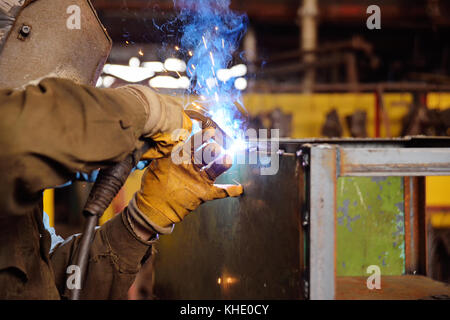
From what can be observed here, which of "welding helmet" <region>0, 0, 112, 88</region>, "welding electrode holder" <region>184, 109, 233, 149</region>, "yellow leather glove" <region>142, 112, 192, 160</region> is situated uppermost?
"welding helmet" <region>0, 0, 112, 88</region>

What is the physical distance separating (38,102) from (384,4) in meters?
8.23

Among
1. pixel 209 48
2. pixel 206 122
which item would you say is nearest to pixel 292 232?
pixel 206 122

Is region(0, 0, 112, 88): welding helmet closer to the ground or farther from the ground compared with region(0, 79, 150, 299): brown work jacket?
farther from the ground

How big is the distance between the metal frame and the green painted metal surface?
0.90m

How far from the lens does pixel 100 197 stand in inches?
43.8

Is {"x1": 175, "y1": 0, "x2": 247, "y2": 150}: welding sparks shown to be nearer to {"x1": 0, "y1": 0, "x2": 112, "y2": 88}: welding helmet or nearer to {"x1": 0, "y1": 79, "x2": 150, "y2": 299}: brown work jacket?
{"x1": 0, "y1": 0, "x2": 112, "y2": 88}: welding helmet

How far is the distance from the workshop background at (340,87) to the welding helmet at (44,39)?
1.69ft

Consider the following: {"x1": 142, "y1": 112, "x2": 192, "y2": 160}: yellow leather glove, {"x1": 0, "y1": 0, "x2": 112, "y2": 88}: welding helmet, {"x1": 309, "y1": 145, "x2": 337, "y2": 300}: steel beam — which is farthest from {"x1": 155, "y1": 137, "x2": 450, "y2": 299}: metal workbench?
{"x1": 0, "y1": 0, "x2": 112, "y2": 88}: welding helmet

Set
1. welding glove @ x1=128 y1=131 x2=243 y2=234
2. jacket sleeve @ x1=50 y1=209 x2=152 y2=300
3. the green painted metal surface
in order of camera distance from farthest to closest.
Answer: the green painted metal surface
jacket sleeve @ x1=50 y1=209 x2=152 y2=300
welding glove @ x1=128 y1=131 x2=243 y2=234

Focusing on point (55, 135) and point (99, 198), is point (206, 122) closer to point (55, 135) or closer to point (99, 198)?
point (99, 198)

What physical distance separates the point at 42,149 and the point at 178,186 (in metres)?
0.54

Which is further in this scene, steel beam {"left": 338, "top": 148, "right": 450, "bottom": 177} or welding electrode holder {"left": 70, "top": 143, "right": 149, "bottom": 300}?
welding electrode holder {"left": 70, "top": 143, "right": 149, "bottom": 300}

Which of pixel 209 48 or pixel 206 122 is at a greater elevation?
pixel 209 48

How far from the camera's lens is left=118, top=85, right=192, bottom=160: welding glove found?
1.08 m
